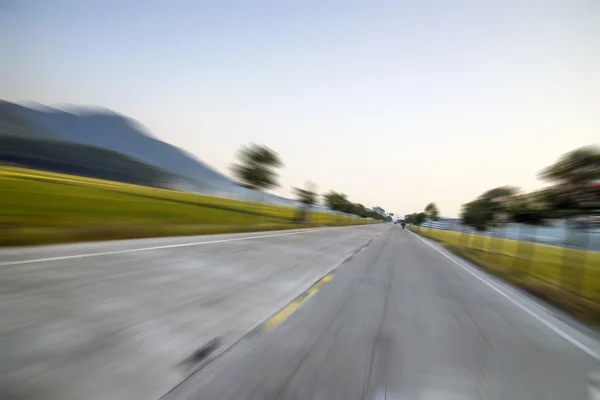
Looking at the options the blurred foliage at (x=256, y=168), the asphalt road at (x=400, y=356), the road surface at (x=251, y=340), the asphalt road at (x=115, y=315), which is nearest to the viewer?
the asphalt road at (x=115, y=315)

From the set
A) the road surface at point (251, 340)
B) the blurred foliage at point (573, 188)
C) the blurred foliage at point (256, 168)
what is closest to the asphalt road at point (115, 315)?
the road surface at point (251, 340)

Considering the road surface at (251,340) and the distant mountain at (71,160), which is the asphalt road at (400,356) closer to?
the road surface at (251,340)

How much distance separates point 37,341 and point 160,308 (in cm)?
156

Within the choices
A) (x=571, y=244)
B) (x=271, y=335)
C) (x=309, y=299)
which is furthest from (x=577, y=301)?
(x=271, y=335)

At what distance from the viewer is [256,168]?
33.5m

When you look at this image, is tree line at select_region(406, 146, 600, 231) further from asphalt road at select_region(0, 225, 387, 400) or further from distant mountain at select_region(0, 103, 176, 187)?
distant mountain at select_region(0, 103, 176, 187)

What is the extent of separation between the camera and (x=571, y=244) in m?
12.4

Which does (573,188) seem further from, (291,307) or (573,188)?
(291,307)

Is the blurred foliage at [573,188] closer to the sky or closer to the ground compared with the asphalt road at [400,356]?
closer to the sky

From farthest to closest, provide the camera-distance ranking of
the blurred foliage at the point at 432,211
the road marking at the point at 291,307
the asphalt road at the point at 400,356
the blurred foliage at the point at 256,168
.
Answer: the blurred foliage at the point at 432,211 → the blurred foliage at the point at 256,168 → the road marking at the point at 291,307 → the asphalt road at the point at 400,356

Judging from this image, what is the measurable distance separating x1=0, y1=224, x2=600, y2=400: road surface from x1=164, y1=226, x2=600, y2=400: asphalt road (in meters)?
0.02

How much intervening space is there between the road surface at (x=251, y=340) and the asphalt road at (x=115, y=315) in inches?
0.7

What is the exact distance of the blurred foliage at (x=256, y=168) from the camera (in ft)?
110

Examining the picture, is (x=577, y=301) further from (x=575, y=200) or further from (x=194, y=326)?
(x=194, y=326)
